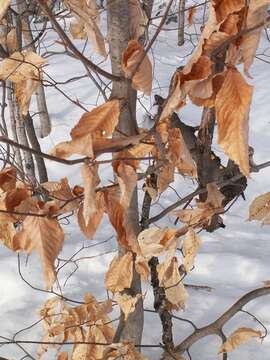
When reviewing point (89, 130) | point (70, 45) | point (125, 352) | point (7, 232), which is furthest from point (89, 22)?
point (125, 352)

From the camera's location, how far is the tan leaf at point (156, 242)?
0.80 m

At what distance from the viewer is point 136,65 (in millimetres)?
527

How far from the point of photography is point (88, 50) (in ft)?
18.5

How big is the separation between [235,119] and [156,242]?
0.43 m

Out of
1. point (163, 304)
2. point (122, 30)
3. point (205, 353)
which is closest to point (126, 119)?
point (122, 30)

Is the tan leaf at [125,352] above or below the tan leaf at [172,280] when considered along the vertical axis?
below

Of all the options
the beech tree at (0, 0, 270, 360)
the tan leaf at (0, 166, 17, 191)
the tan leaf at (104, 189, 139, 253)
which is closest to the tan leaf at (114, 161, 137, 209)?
the beech tree at (0, 0, 270, 360)

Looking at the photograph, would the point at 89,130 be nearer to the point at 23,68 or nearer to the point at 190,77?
the point at 190,77

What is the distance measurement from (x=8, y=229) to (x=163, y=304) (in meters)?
0.56

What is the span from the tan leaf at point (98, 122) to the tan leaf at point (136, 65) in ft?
0.11

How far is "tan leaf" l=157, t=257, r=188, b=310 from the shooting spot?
2.91 feet

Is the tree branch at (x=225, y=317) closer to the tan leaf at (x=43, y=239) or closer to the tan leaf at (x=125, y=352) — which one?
Answer: the tan leaf at (x=125, y=352)

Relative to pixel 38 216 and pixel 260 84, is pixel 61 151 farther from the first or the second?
pixel 260 84

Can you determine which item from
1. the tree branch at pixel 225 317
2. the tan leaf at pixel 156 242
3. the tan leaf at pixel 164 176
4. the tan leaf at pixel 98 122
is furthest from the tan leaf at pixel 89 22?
the tree branch at pixel 225 317
